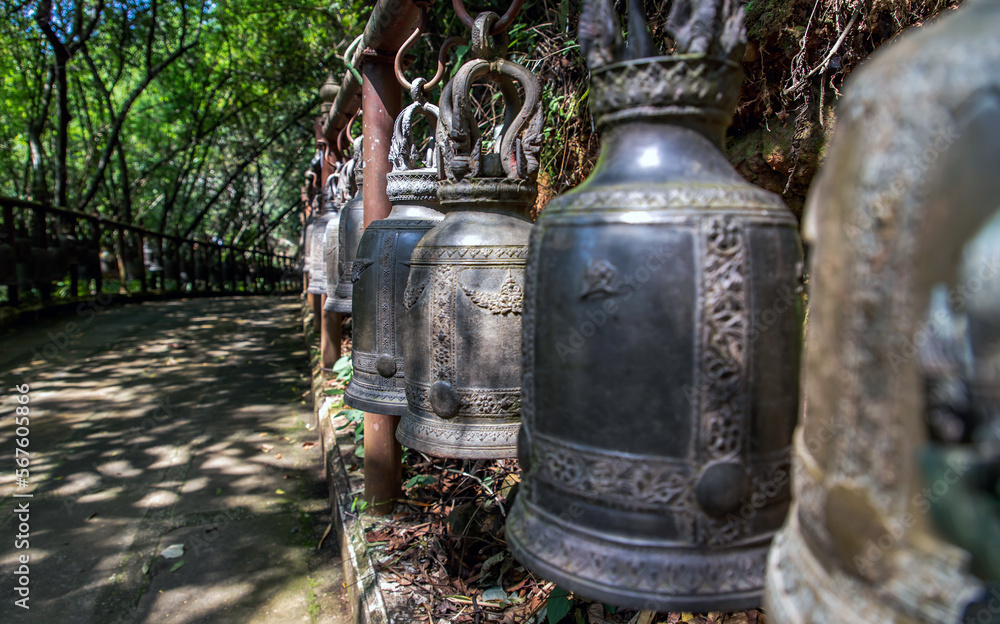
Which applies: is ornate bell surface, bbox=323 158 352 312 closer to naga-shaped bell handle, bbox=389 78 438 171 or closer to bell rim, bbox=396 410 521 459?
naga-shaped bell handle, bbox=389 78 438 171

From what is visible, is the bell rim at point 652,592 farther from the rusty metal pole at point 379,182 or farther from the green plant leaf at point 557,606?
the rusty metal pole at point 379,182

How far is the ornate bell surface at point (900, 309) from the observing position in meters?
0.67

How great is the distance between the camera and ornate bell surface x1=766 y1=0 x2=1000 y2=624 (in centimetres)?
67

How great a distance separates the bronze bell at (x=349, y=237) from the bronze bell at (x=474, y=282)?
1.28 metres

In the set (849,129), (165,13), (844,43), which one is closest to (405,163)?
(844,43)

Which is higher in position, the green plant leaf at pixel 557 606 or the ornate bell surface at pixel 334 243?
the ornate bell surface at pixel 334 243

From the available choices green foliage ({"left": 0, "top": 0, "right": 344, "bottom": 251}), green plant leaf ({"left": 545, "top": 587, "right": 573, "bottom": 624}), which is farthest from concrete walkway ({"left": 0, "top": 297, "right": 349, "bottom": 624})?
green foliage ({"left": 0, "top": 0, "right": 344, "bottom": 251})

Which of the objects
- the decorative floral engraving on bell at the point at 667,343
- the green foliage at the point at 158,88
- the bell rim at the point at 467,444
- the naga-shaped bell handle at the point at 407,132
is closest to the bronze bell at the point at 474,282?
the bell rim at the point at 467,444

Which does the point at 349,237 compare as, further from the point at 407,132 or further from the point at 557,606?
the point at 557,606

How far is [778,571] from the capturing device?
96 centimetres

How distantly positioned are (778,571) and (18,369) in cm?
784

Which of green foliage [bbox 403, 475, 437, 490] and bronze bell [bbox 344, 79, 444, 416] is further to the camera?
green foliage [bbox 403, 475, 437, 490]

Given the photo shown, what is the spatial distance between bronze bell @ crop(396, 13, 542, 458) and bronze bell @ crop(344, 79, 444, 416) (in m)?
0.44

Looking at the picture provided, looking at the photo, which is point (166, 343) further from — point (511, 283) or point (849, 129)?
point (849, 129)
